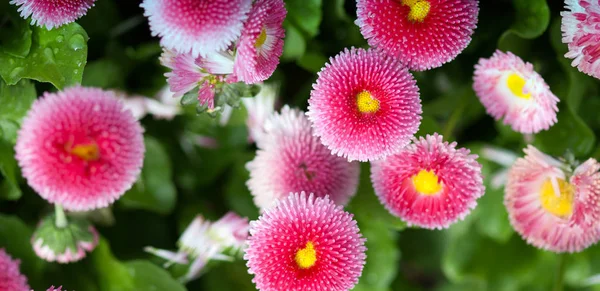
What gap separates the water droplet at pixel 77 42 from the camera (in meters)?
0.64

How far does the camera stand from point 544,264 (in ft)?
3.06

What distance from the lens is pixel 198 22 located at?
0.55 metres

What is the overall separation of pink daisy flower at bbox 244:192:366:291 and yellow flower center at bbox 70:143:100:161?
0.56 ft

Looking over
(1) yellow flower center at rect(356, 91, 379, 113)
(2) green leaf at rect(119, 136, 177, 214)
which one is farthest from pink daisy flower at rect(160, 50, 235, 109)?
(2) green leaf at rect(119, 136, 177, 214)

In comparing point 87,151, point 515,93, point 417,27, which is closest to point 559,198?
point 515,93

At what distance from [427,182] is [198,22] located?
0.27 metres

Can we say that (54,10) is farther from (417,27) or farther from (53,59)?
(417,27)

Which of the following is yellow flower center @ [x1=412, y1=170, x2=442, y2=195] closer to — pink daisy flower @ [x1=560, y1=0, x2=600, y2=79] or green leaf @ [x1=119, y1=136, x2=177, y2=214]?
pink daisy flower @ [x1=560, y1=0, x2=600, y2=79]

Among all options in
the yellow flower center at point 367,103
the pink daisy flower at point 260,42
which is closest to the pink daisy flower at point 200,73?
the pink daisy flower at point 260,42

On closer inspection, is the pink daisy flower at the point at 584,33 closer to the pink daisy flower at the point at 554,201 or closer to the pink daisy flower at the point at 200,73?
the pink daisy flower at the point at 554,201

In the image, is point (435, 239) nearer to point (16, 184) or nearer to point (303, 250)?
point (303, 250)

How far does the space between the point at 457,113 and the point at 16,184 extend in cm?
53

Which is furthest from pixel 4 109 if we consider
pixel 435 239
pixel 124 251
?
pixel 435 239

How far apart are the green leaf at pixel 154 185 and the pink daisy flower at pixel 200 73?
0.28m
